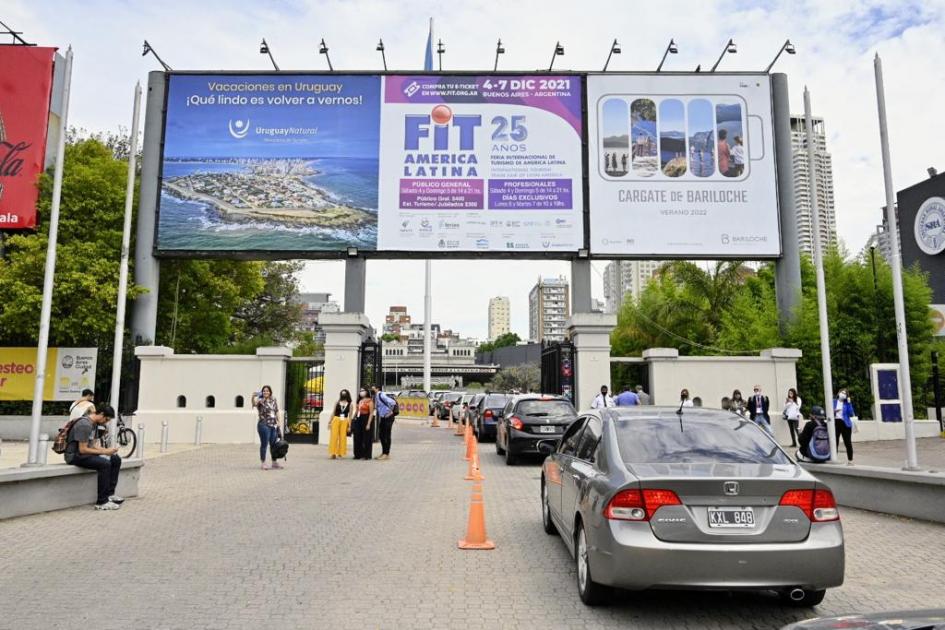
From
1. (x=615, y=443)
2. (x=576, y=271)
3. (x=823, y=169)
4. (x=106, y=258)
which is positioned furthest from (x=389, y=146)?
(x=615, y=443)

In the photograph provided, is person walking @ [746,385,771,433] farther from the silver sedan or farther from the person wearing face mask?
the silver sedan

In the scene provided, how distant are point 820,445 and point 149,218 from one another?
66.9 feet

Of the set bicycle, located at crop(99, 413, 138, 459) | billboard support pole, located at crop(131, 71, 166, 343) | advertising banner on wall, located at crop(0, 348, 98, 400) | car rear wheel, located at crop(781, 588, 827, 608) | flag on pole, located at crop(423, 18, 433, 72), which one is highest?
flag on pole, located at crop(423, 18, 433, 72)

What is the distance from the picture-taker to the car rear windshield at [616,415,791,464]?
18.5 ft

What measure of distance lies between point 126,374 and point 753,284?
1009 inches

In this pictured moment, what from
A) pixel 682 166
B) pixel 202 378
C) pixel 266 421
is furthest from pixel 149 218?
pixel 682 166

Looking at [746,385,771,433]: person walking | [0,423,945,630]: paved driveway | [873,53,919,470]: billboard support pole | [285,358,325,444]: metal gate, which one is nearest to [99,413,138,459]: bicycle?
[0,423,945,630]: paved driveway

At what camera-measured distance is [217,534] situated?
27.2 ft

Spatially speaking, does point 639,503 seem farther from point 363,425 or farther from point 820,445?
point 363,425

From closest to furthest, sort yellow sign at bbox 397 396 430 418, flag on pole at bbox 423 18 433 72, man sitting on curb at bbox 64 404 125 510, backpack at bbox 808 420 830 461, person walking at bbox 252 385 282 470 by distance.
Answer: man sitting on curb at bbox 64 404 125 510 < backpack at bbox 808 420 830 461 < person walking at bbox 252 385 282 470 < flag on pole at bbox 423 18 433 72 < yellow sign at bbox 397 396 430 418

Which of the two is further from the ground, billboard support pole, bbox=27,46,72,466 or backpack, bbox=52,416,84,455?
billboard support pole, bbox=27,46,72,466

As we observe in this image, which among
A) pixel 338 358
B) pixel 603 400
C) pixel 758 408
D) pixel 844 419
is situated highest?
pixel 338 358

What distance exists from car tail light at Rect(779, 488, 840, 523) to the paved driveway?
815 millimetres

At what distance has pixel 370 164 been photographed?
23.6 meters
